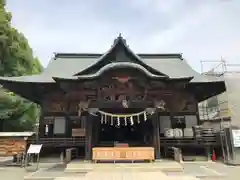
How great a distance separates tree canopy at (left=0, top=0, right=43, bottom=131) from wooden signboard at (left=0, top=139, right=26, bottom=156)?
640 cm

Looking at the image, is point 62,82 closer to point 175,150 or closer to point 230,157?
point 175,150

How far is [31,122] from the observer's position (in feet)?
74.6

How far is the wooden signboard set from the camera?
39.3 ft

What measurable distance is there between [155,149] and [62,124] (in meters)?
6.26

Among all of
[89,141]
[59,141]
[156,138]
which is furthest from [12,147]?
[156,138]

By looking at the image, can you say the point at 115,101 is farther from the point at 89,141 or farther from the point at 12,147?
the point at 12,147

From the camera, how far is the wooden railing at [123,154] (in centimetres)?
1080

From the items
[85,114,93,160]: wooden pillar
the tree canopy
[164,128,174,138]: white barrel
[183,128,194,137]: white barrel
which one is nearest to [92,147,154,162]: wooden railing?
[85,114,93,160]: wooden pillar

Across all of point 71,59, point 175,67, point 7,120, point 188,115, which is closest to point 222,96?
point 175,67

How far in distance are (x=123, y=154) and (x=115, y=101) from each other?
2850 mm

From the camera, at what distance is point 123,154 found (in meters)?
10.9

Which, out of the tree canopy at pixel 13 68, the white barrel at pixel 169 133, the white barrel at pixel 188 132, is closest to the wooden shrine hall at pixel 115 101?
the white barrel at pixel 169 133

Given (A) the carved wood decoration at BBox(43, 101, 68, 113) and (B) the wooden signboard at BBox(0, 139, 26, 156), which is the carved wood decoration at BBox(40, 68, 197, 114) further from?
(B) the wooden signboard at BBox(0, 139, 26, 156)

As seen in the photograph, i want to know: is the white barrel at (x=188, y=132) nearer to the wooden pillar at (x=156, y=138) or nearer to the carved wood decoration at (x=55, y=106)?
the wooden pillar at (x=156, y=138)
